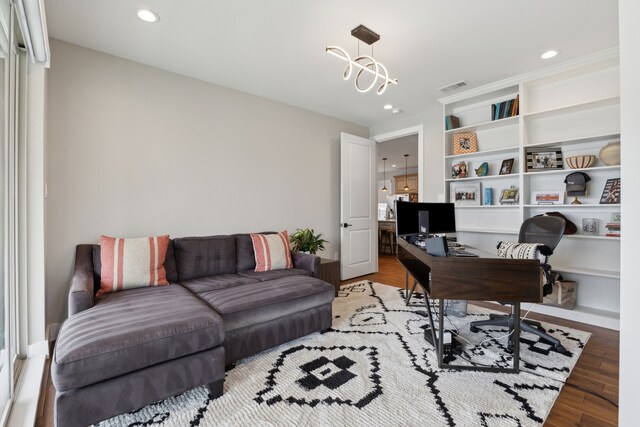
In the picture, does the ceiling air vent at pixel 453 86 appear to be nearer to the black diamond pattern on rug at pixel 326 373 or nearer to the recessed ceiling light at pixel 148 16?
the recessed ceiling light at pixel 148 16

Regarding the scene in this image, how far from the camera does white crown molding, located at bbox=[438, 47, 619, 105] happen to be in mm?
2729

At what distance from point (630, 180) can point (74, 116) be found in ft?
11.7

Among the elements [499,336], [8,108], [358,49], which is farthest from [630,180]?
[8,108]

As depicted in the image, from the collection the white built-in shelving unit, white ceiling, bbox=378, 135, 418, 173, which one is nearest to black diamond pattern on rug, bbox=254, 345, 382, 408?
the white built-in shelving unit

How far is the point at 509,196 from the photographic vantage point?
353 cm

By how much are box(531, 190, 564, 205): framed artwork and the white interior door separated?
85.9 inches

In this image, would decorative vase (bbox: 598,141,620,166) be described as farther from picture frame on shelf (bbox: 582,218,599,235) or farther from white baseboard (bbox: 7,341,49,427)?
white baseboard (bbox: 7,341,49,427)

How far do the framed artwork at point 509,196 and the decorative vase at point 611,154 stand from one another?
0.80 meters

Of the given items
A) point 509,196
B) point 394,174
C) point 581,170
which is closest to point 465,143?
point 509,196

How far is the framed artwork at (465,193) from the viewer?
150 inches

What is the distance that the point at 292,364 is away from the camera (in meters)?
2.05

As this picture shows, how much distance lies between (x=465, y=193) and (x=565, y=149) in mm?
1091

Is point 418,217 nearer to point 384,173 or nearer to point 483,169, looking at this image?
point 483,169

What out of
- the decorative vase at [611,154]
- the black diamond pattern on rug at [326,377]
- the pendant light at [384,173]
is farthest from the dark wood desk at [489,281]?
the pendant light at [384,173]
